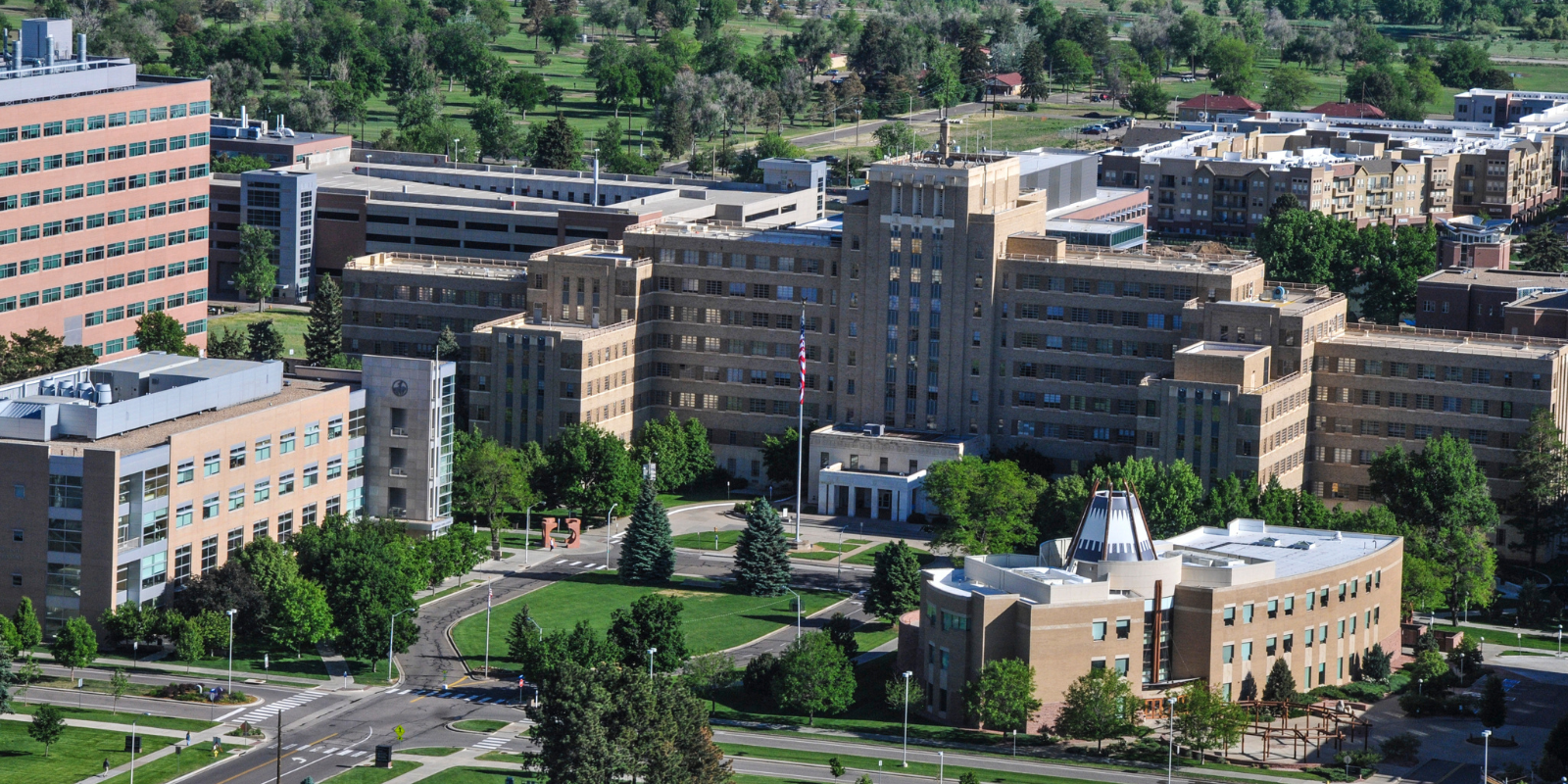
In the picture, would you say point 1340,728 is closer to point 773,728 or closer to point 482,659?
point 773,728

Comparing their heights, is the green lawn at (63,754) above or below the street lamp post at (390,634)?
below

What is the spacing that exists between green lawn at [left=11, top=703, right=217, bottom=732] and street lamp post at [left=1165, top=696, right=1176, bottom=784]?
58.7 meters

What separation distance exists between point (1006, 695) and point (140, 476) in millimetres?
60537

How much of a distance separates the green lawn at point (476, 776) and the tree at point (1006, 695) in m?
29.1

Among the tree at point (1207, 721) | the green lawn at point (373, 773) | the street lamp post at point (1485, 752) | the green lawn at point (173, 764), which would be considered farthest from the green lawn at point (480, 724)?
the street lamp post at point (1485, 752)

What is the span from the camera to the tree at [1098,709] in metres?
163

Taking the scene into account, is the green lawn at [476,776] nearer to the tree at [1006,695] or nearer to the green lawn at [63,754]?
the green lawn at [63,754]

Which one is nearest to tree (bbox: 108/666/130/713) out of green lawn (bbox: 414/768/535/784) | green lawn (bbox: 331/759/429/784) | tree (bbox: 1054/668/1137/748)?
green lawn (bbox: 331/759/429/784)

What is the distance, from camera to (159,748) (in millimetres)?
159750

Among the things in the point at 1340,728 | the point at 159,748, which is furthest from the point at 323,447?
the point at 1340,728

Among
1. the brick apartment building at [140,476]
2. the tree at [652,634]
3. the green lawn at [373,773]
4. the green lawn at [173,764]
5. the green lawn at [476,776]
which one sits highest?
the brick apartment building at [140,476]

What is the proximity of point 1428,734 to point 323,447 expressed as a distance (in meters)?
83.4

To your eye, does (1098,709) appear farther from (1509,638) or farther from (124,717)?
(124,717)

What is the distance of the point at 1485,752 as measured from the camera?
156500 millimetres
